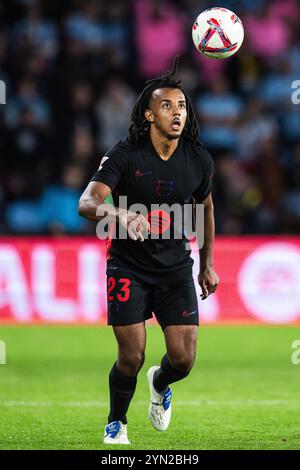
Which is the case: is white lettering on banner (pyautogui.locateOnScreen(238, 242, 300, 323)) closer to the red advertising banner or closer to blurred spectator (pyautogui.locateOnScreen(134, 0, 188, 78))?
the red advertising banner

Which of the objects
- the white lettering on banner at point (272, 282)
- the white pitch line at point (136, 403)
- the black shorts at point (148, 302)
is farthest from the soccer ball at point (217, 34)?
the white lettering on banner at point (272, 282)

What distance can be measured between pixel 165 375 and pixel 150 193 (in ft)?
3.99

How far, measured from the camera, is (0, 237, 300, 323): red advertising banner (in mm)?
13820

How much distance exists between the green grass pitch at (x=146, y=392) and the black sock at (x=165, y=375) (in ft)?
1.10

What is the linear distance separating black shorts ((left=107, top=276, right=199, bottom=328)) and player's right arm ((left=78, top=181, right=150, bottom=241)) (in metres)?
0.38

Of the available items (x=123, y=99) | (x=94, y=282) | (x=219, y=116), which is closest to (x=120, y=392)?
(x=94, y=282)

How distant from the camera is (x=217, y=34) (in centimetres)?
732

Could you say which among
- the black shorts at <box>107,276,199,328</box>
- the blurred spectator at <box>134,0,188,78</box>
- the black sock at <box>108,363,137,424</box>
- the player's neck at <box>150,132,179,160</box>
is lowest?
the black sock at <box>108,363,137,424</box>

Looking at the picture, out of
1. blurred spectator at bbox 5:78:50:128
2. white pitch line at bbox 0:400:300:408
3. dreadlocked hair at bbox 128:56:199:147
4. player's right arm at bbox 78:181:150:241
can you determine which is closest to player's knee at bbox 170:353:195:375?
player's right arm at bbox 78:181:150:241

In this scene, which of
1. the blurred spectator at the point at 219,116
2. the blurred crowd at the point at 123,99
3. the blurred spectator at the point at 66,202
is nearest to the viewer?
the blurred spectator at the point at 66,202

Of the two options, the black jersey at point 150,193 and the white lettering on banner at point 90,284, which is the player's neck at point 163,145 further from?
the white lettering on banner at point 90,284

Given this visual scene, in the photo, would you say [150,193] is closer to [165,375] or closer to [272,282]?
[165,375]

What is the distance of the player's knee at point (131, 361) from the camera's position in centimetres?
669
